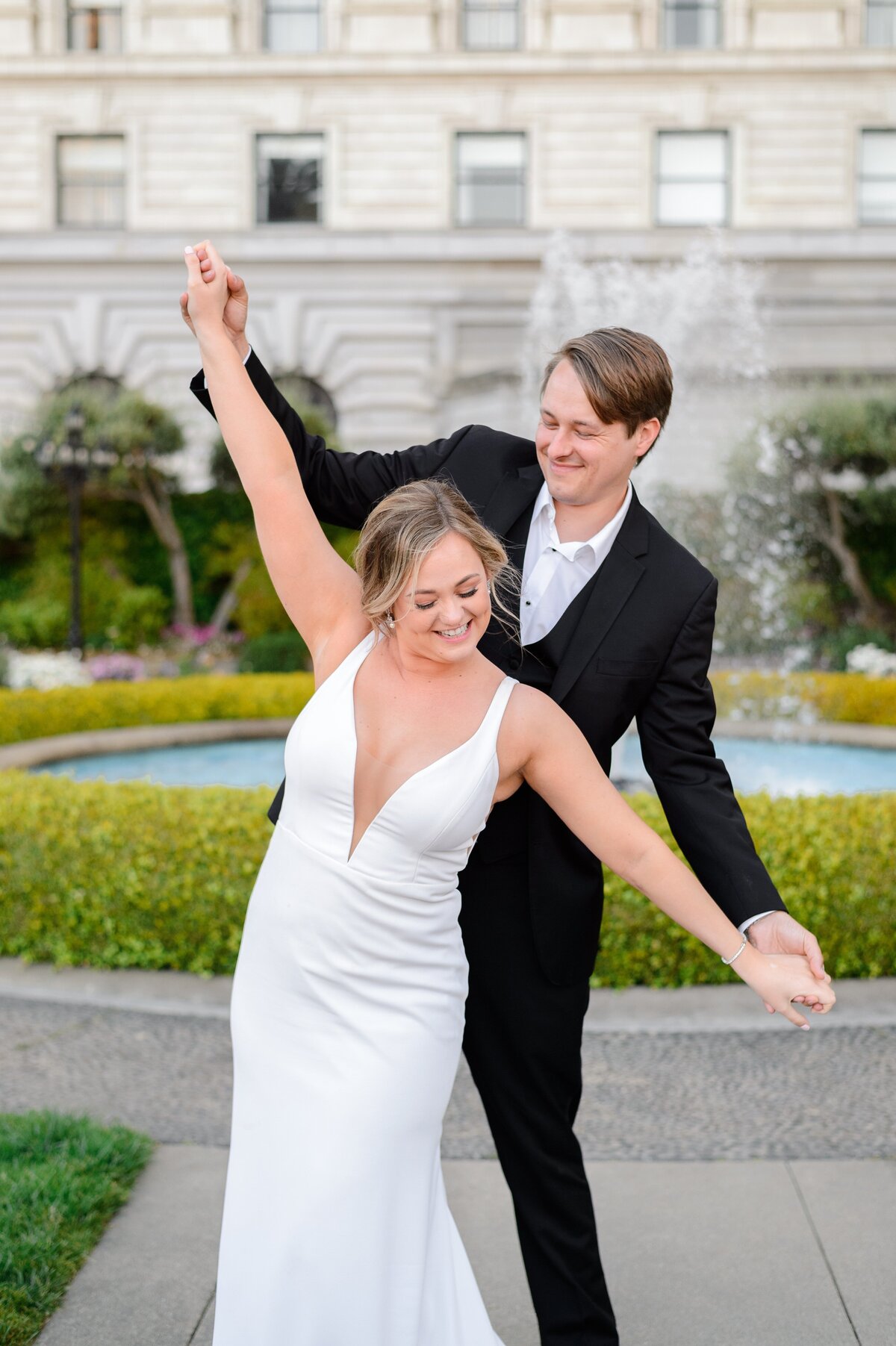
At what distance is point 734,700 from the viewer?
13867mm

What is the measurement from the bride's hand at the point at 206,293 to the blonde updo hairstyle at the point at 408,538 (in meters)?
0.51

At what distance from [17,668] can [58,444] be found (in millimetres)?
5545

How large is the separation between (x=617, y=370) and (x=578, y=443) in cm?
16

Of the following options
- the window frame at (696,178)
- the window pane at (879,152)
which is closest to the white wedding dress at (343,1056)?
the window frame at (696,178)

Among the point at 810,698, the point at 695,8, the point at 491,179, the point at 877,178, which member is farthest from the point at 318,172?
the point at 810,698

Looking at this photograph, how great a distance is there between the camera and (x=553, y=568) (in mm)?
2818

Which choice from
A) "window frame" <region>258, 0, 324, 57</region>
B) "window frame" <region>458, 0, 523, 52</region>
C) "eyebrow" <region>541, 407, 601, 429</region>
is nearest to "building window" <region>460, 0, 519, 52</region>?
"window frame" <region>458, 0, 523, 52</region>

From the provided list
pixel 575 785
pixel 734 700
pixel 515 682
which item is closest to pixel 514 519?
pixel 515 682

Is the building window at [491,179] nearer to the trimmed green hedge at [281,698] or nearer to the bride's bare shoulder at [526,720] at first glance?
the trimmed green hedge at [281,698]

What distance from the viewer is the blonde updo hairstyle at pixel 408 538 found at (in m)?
A: 2.26

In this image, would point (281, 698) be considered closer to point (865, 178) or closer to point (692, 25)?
point (865, 178)

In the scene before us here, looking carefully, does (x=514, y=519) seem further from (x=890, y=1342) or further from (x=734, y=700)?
(x=734, y=700)

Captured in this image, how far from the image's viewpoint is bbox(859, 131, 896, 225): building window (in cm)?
2314

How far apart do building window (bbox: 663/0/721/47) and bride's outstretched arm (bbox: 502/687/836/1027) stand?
78.8ft
